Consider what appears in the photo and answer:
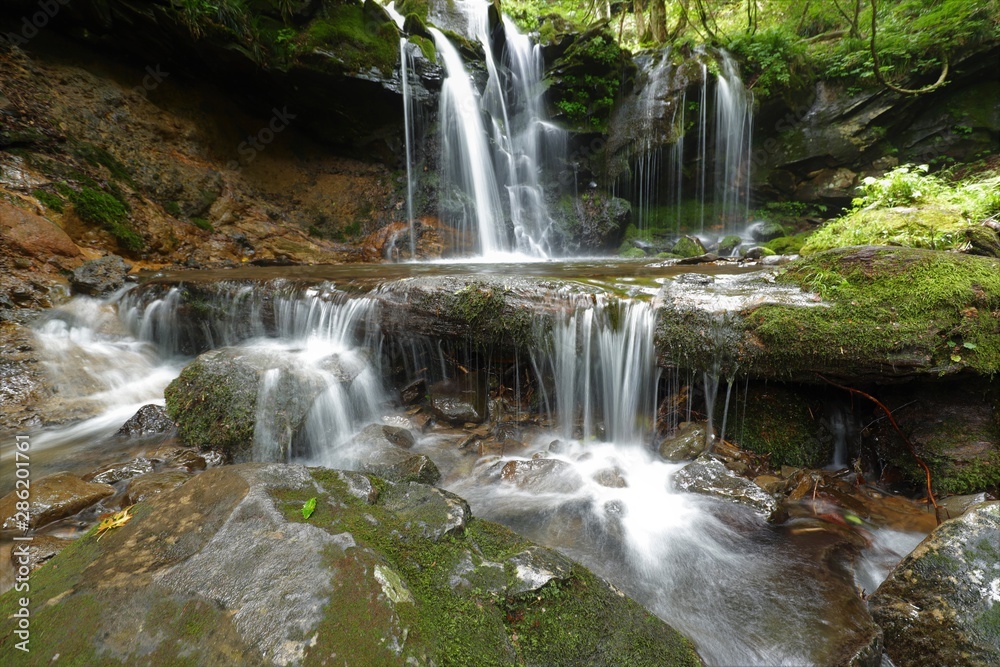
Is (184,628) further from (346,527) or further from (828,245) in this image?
(828,245)

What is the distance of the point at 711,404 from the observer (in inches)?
150

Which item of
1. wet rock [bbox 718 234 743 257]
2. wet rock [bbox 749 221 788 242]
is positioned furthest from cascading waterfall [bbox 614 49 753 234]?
wet rock [bbox 718 234 743 257]

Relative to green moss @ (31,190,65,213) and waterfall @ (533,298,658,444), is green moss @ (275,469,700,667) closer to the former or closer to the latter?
waterfall @ (533,298,658,444)

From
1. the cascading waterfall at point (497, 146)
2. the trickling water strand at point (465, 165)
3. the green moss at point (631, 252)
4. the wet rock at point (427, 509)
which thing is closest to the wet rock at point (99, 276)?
the cascading waterfall at point (497, 146)

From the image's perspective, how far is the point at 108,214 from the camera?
7.18 m

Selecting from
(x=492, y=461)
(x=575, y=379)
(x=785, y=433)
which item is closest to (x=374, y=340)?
(x=492, y=461)

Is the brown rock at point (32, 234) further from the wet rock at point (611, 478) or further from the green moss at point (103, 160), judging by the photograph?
the wet rock at point (611, 478)

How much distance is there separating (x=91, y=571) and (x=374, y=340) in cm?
346

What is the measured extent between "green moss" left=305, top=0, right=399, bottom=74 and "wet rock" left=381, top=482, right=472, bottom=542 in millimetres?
10408

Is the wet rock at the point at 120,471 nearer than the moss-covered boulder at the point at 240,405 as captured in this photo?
Yes

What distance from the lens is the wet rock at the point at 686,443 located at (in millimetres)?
3768

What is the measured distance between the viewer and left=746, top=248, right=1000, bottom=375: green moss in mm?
2881

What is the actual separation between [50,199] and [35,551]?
23.2 feet

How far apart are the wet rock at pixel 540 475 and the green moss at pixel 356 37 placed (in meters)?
9.91
